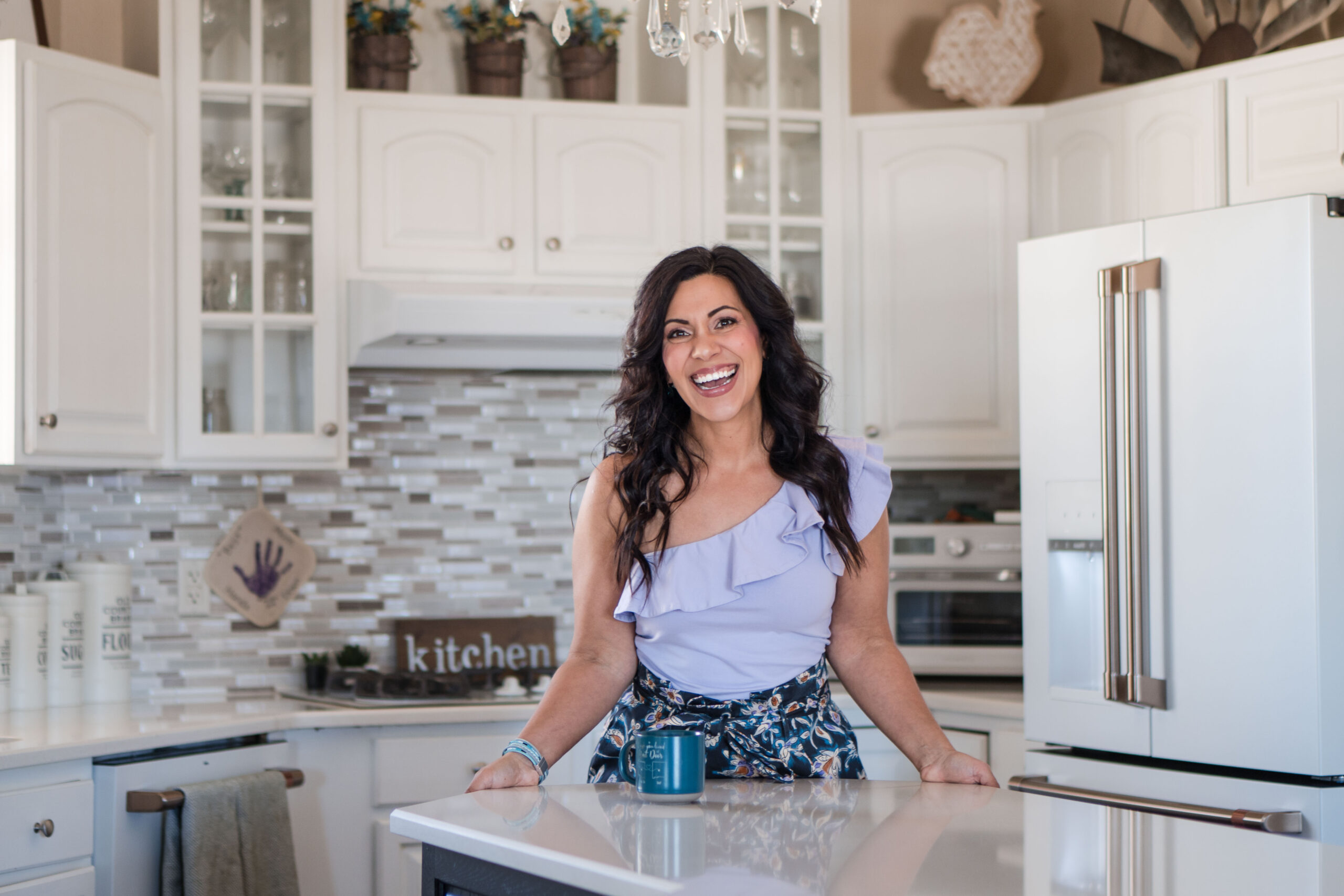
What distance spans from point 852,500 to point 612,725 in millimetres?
494

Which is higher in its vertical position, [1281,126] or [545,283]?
[1281,126]

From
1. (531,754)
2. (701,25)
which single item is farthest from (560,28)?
(531,754)

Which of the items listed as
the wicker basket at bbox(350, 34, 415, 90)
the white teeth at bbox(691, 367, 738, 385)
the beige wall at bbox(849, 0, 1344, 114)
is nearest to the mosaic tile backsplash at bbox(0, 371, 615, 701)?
the wicker basket at bbox(350, 34, 415, 90)

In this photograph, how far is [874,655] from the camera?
1963 millimetres

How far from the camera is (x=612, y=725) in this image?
1948 millimetres

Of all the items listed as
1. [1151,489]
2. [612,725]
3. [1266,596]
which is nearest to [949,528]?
[1151,489]

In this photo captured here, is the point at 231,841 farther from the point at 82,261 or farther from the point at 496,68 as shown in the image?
the point at 496,68

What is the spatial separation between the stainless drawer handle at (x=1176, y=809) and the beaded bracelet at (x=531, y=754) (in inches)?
29.5

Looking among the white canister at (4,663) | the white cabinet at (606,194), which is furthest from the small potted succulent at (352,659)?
the white cabinet at (606,194)

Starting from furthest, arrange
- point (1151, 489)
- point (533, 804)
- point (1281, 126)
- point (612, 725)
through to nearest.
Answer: point (1281, 126) < point (1151, 489) < point (612, 725) < point (533, 804)

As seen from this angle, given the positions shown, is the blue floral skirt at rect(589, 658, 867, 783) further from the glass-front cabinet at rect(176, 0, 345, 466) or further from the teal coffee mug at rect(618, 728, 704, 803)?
the glass-front cabinet at rect(176, 0, 345, 466)

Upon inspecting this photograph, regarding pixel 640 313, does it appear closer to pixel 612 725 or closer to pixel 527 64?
pixel 612 725

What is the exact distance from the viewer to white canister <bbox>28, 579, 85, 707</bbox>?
2.81m

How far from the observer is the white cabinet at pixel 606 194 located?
309 cm
